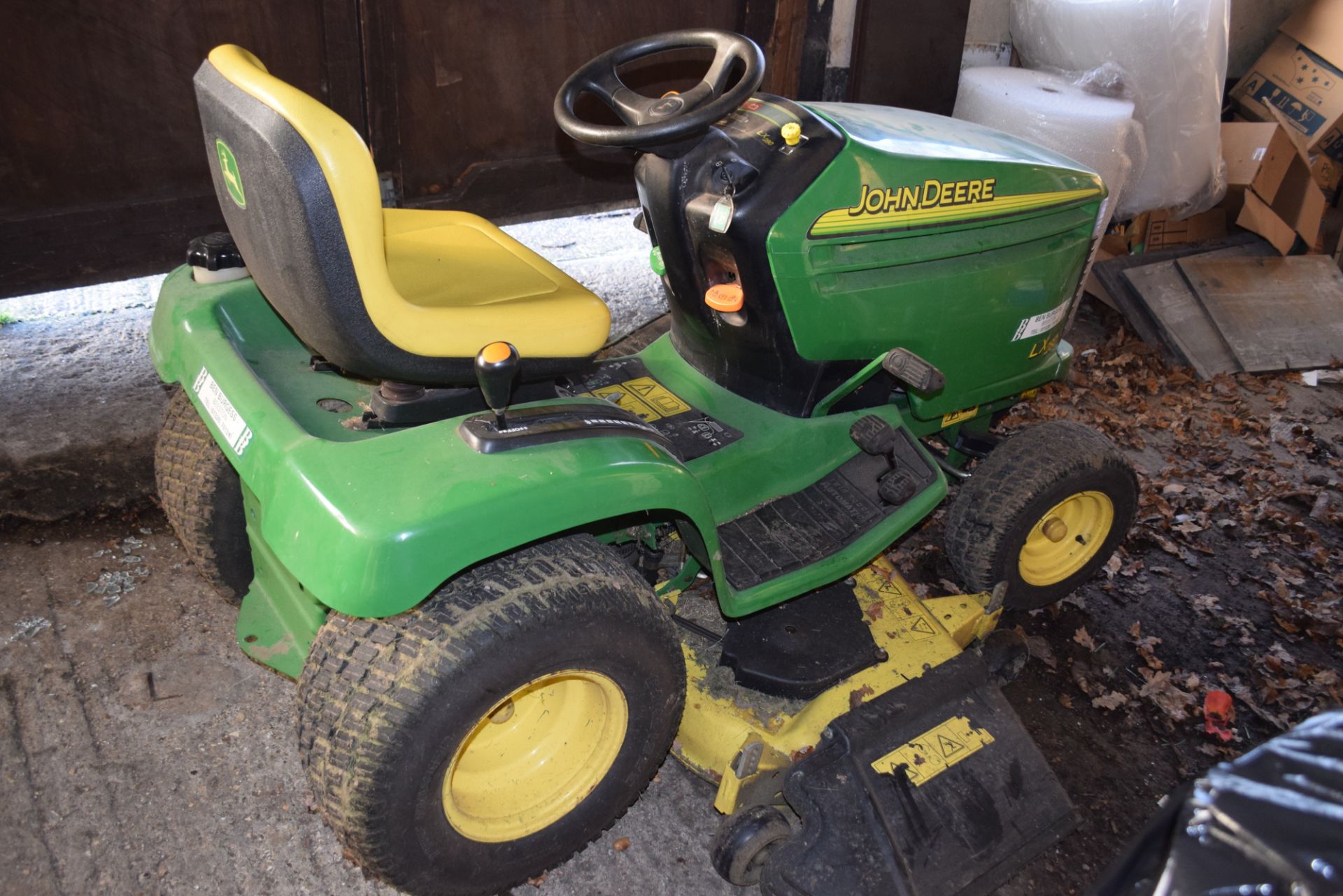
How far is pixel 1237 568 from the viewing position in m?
3.24

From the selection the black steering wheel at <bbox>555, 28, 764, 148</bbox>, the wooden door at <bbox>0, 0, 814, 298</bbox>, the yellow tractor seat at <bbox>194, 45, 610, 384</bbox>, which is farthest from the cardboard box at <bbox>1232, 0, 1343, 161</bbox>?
the yellow tractor seat at <bbox>194, 45, 610, 384</bbox>

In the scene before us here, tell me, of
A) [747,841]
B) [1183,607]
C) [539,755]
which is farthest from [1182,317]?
[539,755]

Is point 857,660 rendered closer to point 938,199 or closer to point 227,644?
point 938,199

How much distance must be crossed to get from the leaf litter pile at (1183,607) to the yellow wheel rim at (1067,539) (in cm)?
16

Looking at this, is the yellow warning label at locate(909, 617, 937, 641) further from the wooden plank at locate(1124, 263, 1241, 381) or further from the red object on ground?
the wooden plank at locate(1124, 263, 1241, 381)

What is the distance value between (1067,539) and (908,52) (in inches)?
110

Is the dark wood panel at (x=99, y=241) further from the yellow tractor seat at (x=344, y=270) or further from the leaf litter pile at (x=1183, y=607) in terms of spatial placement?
the leaf litter pile at (x=1183, y=607)

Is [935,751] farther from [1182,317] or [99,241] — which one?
[1182,317]

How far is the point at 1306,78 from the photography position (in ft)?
18.0

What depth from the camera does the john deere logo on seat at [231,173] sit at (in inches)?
65.6

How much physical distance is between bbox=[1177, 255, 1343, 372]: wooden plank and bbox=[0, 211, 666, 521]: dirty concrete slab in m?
2.79

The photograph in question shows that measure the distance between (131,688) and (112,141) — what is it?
2.12 meters

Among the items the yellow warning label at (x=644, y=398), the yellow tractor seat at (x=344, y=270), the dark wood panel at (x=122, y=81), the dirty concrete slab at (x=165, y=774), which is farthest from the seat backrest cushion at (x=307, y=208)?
the dark wood panel at (x=122, y=81)

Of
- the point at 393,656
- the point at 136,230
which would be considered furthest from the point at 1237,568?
the point at 136,230
